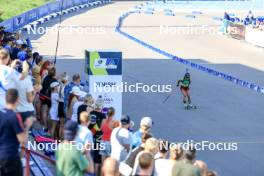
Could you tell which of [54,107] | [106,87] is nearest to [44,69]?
[54,107]

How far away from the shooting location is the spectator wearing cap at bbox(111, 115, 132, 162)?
10.5 metres

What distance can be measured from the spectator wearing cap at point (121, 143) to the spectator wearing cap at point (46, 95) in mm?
4613

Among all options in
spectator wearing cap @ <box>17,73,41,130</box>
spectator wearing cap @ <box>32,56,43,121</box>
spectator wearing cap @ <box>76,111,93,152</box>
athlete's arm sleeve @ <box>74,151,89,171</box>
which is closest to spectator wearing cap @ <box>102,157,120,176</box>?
athlete's arm sleeve @ <box>74,151,89,171</box>

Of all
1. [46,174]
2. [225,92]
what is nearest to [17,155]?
[46,174]

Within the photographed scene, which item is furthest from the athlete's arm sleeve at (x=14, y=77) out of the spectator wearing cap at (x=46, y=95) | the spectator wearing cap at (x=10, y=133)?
the spectator wearing cap at (x=46, y=95)

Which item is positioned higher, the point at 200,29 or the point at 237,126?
the point at 200,29

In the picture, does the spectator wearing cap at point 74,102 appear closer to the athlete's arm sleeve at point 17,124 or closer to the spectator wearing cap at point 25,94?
the spectator wearing cap at point 25,94

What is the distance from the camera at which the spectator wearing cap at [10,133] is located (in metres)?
8.49

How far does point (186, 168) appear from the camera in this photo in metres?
8.54

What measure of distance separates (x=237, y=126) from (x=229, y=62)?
13.1m

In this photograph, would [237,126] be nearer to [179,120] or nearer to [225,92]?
[179,120]

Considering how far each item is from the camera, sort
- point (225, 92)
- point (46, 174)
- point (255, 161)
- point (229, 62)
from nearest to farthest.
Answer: point (46, 174), point (255, 161), point (225, 92), point (229, 62)

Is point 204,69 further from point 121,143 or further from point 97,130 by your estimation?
point 121,143

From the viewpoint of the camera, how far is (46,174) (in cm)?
1161
